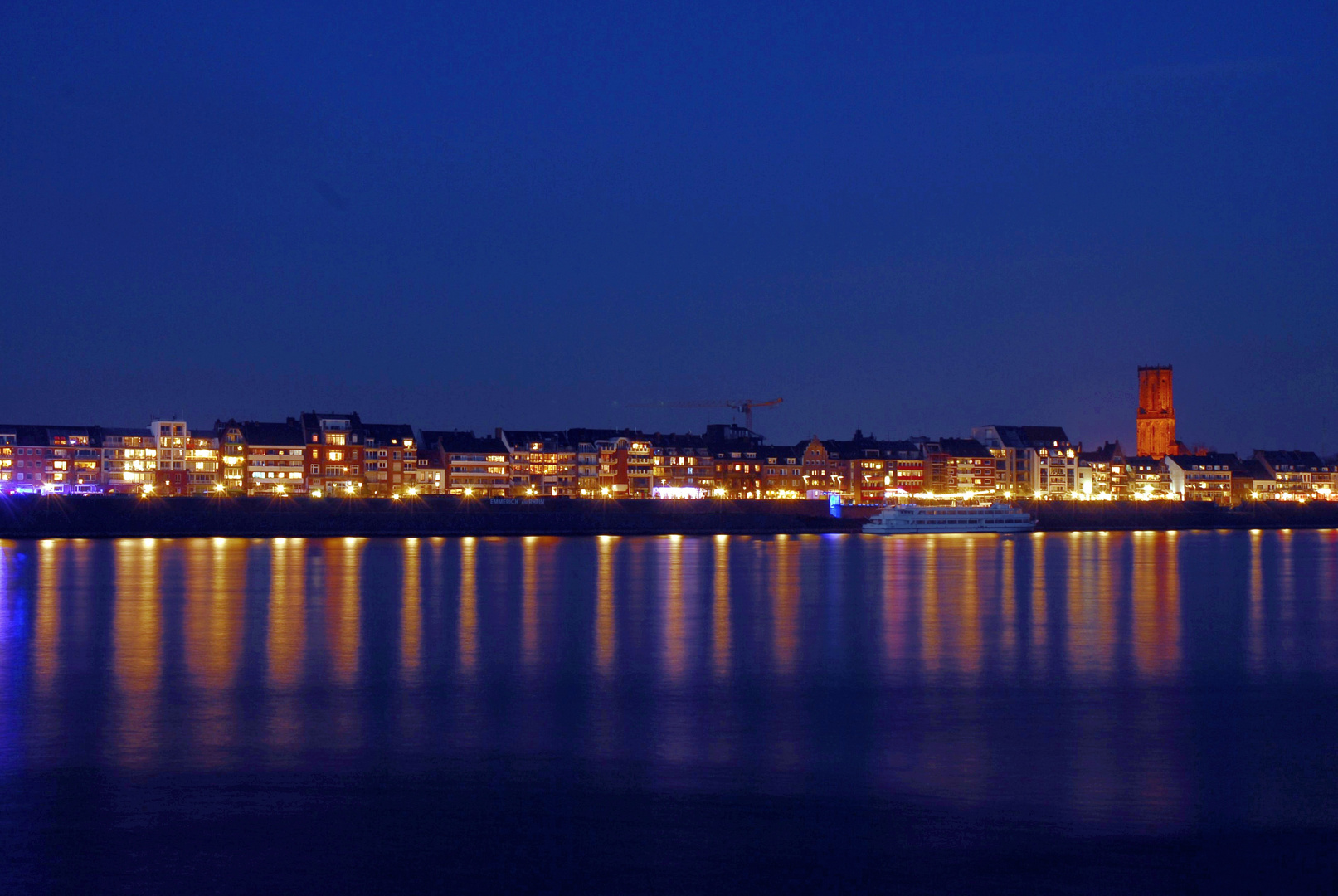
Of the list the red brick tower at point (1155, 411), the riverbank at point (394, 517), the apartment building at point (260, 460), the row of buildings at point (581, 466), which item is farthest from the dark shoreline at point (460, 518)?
the red brick tower at point (1155, 411)

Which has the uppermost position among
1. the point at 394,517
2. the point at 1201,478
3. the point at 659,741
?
the point at 1201,478

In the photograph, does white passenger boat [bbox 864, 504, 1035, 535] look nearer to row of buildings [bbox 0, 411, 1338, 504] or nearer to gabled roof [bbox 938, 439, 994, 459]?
row of buildings [bbox 0, 411, 1338, 504]

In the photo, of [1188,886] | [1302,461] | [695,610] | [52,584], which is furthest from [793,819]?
[1302,461]

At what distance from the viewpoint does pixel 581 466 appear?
104 metres

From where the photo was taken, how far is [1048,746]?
1549 centimetres

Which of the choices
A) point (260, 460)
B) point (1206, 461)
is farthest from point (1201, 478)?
point (260, 460)

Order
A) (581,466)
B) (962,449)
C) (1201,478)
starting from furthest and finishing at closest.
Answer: (1201,478)
(962,449)
(581,466)

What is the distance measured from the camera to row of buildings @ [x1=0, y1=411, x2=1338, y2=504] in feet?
315

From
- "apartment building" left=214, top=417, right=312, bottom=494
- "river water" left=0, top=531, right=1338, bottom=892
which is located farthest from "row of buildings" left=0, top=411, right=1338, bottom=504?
"river water" left=0, top=531, right=1338, bottom=892

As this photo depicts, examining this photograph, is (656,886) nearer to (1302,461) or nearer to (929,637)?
(929,637)

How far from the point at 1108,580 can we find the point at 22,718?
1406 inches

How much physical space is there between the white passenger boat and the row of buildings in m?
8.52

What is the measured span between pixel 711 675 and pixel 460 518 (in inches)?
2298

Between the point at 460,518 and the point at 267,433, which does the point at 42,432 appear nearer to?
the point at 267,433
